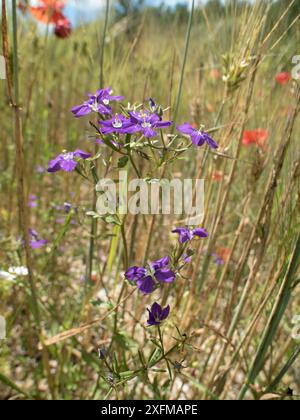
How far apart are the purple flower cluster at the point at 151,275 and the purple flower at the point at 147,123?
180 millimetres

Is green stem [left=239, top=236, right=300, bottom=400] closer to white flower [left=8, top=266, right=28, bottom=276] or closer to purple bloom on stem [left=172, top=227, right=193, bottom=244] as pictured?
purple bloom on stem [left=172, top=227, right=193, bottom=244]

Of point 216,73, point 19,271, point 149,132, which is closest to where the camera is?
point 149,132

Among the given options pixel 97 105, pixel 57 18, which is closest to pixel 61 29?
pixel 57 18

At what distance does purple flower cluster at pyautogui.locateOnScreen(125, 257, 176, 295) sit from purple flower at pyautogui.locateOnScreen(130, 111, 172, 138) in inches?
7.1

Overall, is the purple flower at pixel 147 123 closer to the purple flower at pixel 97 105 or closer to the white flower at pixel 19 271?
the purple flower at pixel 97 105

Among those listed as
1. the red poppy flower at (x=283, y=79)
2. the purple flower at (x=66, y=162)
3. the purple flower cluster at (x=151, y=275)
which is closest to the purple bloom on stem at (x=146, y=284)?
the purple flower cluster at (x=151, y=275)

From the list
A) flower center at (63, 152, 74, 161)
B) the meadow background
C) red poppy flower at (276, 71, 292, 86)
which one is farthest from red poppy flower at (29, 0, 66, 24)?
flower center at (63, 152, 74, 161)

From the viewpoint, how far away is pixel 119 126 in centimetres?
59

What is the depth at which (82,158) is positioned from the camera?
669 mm

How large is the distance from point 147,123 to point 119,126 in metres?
0.04

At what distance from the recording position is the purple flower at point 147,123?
0.58m

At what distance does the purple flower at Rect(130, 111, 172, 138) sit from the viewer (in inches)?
22.8

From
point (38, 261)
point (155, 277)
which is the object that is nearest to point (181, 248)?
point (155, 277)

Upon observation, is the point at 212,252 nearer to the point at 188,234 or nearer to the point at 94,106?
the point at 188,234
